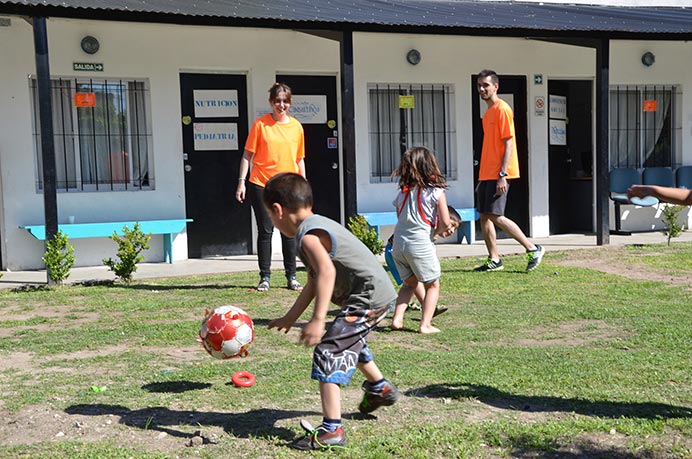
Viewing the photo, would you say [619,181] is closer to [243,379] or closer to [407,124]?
[407,124]

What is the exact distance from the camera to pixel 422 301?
6.68 m

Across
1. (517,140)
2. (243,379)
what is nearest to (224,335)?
(243,379)

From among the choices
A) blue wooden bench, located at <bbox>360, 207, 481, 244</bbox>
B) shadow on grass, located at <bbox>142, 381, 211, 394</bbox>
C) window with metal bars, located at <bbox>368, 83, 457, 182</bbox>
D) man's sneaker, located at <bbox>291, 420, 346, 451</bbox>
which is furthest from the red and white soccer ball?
window with metal bars, located at <bbox>368, 83, 457, 182</bbox>

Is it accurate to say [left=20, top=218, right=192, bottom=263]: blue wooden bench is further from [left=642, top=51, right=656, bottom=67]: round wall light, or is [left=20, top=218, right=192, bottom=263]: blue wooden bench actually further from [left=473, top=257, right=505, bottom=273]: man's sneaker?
[left=642, top=51, right=656, bottom=67]: round wall light

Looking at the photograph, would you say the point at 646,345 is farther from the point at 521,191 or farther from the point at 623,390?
the point at 521,191

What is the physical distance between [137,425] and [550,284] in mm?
5407

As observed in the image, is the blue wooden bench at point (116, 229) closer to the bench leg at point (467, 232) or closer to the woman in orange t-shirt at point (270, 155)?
the woman in orange t-shirt at point (270, 155)

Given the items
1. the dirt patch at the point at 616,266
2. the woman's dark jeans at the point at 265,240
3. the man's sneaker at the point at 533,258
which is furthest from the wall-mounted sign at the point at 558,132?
the woman's dark jeans at the point at 265,240

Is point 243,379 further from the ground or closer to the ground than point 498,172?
closer to the ground

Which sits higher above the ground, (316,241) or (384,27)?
(384,27)

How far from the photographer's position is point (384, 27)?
10.6 meters

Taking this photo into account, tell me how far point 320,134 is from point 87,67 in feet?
10.7

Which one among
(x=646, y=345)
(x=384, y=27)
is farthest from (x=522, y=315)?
(x=384, y=27)

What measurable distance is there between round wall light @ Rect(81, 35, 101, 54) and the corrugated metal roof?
1.49 m
